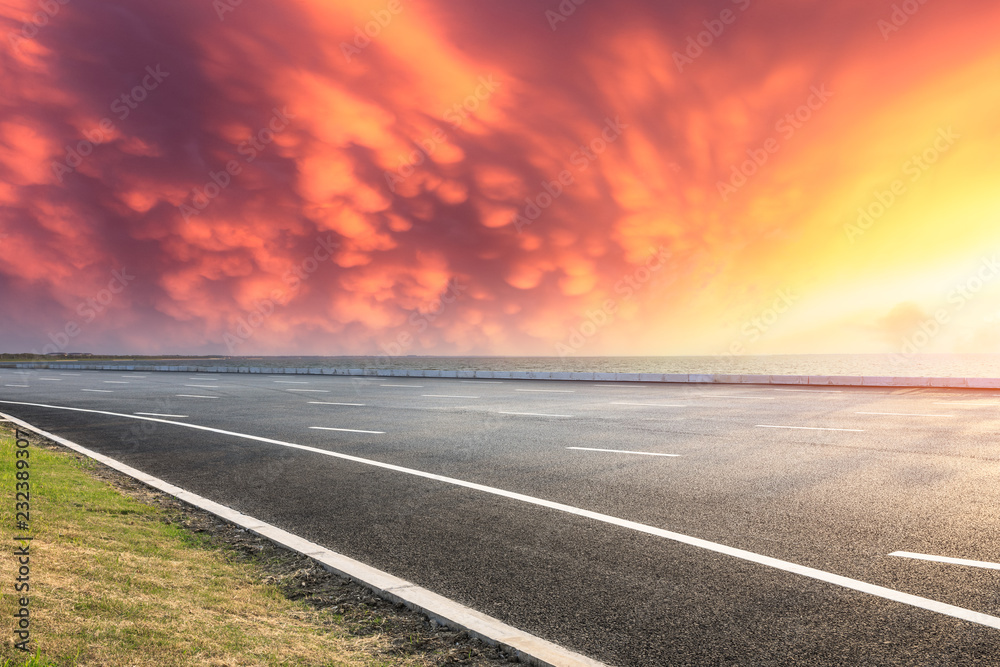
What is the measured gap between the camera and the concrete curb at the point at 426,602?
3490 millimetres

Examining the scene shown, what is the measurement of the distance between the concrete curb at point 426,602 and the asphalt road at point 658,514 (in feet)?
0.46

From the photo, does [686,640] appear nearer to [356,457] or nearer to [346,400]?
[356,457]

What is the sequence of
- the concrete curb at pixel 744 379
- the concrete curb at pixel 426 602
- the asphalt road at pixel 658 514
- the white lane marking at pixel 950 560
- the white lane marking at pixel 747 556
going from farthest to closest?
the concrete curb at pixel 744 379 < the white lane marking at pixel 950 560 < the white lane marking at pixel 747 556 < the asphalt road at pixel 658 514 < the concrete curb at pixel 426 602

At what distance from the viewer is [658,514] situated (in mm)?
6434

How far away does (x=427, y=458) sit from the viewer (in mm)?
9914

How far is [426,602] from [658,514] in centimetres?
297

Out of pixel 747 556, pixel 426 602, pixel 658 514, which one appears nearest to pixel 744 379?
pixel 658 514

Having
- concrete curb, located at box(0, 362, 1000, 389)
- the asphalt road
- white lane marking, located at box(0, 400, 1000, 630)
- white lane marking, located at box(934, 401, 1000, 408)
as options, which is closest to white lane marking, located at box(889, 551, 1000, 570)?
the asphalt road

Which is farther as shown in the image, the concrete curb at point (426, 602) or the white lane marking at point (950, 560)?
the white lane marking at point (950, 560)

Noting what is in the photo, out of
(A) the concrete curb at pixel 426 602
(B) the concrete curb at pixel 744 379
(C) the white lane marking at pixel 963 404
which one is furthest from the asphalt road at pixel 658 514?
(B) the concrete curb at pixel 744 379

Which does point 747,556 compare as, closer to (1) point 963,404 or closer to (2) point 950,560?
(2) point 950,560

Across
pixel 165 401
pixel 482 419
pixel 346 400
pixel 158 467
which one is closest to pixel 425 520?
pixel 158 467

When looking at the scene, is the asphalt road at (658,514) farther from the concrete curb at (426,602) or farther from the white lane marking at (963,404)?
the white lane marking at (963,404)

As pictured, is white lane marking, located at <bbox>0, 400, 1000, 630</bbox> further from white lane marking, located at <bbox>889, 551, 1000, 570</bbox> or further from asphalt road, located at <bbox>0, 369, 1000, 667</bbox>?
white lane marking, located at <bbox>889, 551, 1000, 570</bbox>
